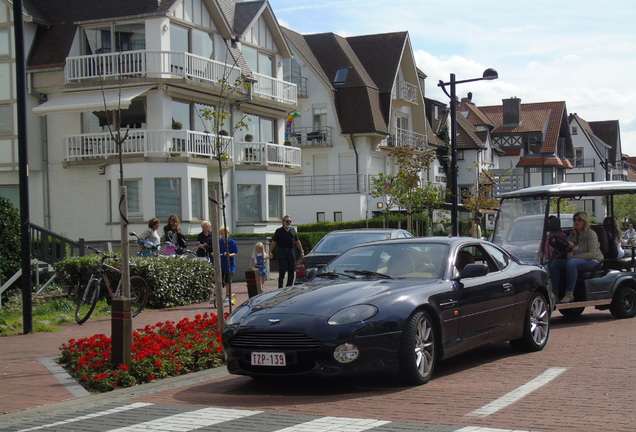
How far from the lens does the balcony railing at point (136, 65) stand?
31344 millimetres

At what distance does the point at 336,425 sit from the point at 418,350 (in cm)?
200

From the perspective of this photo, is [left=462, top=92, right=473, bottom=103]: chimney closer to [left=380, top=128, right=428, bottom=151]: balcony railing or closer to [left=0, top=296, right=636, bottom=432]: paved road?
[left=380, top=128, right=428, bottom=151]: balcony railing

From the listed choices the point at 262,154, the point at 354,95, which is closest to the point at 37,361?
the point at 262,154

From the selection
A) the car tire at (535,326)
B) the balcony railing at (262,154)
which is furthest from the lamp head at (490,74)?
the car tire at (535,326)

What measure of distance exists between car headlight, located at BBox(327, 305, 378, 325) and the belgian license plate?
571mm

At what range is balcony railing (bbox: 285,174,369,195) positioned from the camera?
1919 inches

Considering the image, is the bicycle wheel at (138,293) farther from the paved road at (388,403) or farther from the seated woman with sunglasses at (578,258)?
the seated woman with sunglasses at (578,258)

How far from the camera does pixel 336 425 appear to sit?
6984 mm

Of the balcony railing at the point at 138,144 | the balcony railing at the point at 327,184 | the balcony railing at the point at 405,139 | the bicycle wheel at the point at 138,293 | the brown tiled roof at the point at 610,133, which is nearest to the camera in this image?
the bicycle wheel at the point at 138,293

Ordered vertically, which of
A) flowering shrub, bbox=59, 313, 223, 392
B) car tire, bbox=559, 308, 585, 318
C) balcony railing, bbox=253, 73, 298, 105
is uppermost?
balcony railing, bbox=253, 73, 298, 105

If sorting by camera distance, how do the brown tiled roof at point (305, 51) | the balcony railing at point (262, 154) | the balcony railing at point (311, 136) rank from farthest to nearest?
the balcony railing at point (311, 136)
the brown tiled roof at point (305, 51)
the balcony railing at point (262, 154)

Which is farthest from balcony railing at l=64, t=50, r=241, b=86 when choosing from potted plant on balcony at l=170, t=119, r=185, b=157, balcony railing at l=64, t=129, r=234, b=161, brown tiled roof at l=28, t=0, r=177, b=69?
balcony railing at l=64, t=129, r=234, b=161

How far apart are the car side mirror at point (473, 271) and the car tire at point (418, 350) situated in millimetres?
925

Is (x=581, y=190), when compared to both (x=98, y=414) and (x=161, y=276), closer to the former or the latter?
(x=161, y=276)
